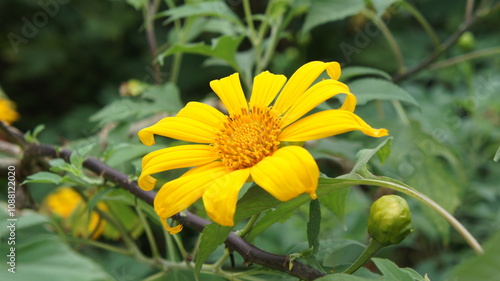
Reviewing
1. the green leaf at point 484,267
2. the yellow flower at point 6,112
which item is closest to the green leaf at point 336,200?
the green leaf at point 484,267

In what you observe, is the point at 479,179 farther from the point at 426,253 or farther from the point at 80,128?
the point at 80,128

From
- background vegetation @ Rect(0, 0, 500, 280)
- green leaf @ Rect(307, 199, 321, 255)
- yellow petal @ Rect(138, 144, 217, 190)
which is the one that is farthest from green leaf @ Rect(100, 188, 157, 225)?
green leaf @ Rect(307, 199, 321, 255)

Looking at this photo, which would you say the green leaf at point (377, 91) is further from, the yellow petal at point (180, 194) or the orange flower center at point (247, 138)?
the yellow petal at point (180, 194)

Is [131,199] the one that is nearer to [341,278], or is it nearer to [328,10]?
[341,278]

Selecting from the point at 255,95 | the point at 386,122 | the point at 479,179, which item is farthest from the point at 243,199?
the point at 479,179

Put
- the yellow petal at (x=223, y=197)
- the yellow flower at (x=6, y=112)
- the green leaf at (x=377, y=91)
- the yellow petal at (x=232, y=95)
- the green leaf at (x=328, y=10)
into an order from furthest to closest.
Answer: the yellow flower at (x=6, y=112), the green leaf at (x=328, y=10), the green leaf at (x=377, y=91), the yellow petal at (x=232, y=95), the yellow petal at (x=223, y=197)

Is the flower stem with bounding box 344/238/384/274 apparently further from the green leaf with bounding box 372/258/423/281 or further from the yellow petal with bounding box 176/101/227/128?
the yellow petal with bounding box 176/101/227/128
